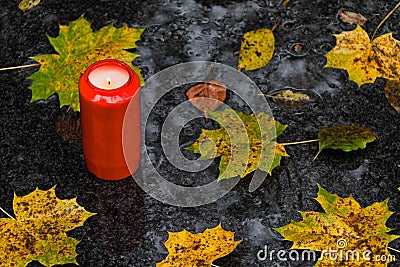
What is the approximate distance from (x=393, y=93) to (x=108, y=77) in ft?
2.55

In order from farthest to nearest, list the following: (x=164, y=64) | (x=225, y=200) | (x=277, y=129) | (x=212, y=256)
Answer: (x=164, y=64) < (x=277, y=129) < (x=225, y=200) < (x=212, y=256)

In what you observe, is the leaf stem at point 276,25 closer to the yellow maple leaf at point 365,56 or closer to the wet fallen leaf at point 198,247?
the yellow maple leaf at point 365,56

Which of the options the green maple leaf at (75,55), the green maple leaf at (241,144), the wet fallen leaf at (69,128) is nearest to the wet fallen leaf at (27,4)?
the green maple leaf at (75,55)

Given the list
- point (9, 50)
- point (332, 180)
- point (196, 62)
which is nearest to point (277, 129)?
point (332, 180)

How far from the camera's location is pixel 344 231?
59.8 inches

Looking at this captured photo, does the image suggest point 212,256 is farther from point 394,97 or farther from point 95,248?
point 394,97

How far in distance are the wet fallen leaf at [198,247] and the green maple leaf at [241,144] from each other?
16 cm

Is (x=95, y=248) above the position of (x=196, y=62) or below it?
below

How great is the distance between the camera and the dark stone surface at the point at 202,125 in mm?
1557

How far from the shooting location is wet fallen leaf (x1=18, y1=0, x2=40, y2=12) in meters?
2.02

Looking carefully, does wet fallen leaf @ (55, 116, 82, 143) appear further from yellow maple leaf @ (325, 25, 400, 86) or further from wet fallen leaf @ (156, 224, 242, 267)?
yellow maple leaf @ (325, 25, 400, 86)

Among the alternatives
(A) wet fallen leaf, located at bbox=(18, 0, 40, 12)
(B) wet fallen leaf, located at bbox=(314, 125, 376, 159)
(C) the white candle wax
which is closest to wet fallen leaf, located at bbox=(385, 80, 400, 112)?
(B) wet fallen leaf, located at bbox=(314, 125, 376, 159)

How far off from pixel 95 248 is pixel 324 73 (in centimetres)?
79

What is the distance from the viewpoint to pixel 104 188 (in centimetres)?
163
